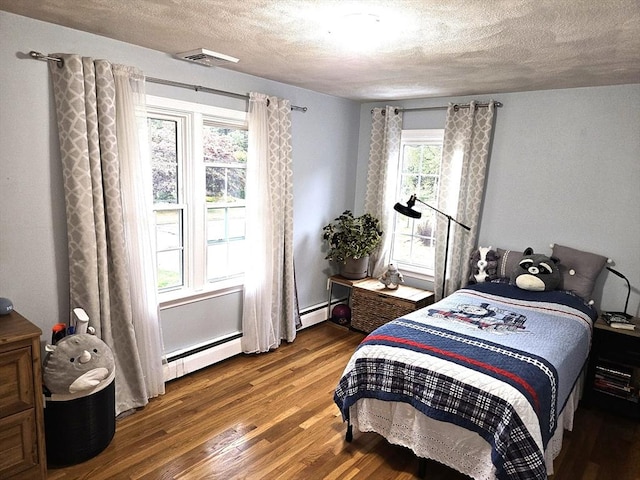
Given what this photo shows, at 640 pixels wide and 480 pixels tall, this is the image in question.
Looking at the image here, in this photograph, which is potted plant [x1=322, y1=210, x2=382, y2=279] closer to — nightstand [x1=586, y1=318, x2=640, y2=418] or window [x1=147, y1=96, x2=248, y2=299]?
window [x1=147, y1=96, x2=248, y2=299]

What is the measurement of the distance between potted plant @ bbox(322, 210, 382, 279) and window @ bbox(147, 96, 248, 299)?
1077 millimetres

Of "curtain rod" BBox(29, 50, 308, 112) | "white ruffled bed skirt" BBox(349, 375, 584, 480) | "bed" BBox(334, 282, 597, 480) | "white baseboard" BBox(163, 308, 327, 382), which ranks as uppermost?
"curtain rod" BBox(29, 50, 308, 112)

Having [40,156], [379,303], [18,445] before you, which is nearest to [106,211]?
[40,156]

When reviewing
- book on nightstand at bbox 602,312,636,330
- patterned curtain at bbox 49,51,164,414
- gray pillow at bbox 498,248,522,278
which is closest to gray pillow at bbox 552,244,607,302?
book on nightstand at bbox 602,312,636,330

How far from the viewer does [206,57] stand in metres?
2.89

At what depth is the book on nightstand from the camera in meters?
3.06

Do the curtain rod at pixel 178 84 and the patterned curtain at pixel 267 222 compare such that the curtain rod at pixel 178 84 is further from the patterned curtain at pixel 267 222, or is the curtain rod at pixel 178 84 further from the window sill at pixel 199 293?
the window sill at pixel 199 293

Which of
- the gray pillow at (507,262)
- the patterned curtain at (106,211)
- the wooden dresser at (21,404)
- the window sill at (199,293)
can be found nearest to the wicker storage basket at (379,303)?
the gray pillow at (507,262)

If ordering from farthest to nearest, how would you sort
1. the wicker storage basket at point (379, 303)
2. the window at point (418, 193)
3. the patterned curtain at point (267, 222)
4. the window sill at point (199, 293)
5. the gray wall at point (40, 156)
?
the window at point (418, 193) → the wicker storage basket at point (379, 303) → the patterned curtain at point (267, 222) → the window sill at point (199, 293) → the gray wall at point (40, 156)

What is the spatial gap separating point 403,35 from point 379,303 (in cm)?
263

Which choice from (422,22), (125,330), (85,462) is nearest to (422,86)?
(422,22)

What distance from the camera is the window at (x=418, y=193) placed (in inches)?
174

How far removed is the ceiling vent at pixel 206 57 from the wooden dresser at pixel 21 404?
6.20ft

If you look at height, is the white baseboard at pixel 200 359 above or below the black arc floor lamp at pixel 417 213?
below
